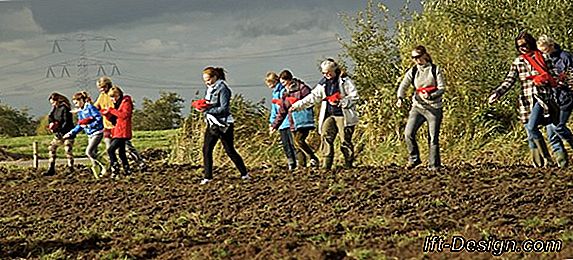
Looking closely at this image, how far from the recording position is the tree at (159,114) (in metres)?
39.4

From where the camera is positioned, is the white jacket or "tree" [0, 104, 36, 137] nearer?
the white jacket

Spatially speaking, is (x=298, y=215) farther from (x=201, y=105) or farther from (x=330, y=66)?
(x=330, y=66)

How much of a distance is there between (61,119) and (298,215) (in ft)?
26.4

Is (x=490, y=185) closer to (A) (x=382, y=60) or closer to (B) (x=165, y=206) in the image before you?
(B) (x=165, y=206)

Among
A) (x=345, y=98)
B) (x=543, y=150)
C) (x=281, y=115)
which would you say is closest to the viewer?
(x=543, y=150)

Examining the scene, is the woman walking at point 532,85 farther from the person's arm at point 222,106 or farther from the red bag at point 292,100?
the red bag at point 292,100

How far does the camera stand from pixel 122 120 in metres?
15.2

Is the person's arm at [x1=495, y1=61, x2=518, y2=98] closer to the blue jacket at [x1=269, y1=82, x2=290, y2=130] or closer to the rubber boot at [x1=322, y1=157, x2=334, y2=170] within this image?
the rubber boot at [x1=322, y1=157, x2=334, y2=170]

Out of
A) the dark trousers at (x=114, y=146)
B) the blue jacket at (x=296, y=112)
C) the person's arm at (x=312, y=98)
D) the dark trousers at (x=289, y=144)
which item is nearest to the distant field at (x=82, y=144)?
the dark trousers at (x=114, y=146)

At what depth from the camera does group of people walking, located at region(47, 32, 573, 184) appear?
1160cm

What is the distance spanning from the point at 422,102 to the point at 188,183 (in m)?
3.44

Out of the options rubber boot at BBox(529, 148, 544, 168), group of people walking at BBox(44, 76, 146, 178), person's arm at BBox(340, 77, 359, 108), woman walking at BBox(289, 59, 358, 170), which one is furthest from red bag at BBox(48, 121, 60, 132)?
rubber boot at BBox(529, 148, 544, 168)

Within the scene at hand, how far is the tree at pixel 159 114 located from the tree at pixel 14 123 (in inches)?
261

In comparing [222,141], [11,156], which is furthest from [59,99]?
[11,156]
